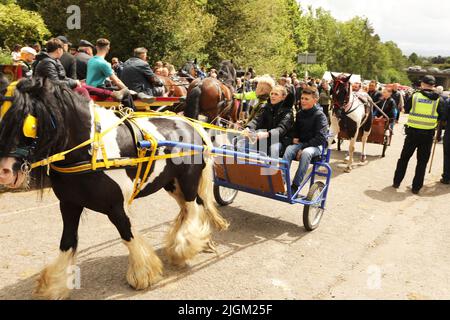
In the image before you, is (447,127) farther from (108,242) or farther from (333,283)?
(108,242)

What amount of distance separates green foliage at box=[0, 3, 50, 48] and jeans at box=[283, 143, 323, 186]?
49.3ft

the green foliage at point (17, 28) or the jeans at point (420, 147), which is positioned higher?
the green foliage at point (17, 28)

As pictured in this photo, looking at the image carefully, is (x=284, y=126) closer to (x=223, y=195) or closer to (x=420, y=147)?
(x=223, y=195)

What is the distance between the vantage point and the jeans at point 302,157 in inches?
219

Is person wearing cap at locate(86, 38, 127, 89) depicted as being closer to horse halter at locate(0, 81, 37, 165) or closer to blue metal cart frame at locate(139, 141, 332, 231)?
blue metal cart frame at locate(139, 141, 332, 231)

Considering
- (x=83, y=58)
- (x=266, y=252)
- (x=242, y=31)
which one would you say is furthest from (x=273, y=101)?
(x=242, y=31)

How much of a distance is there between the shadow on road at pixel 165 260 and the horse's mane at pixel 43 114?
149cm

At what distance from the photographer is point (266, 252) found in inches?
197

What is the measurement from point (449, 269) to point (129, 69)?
603 centimetres

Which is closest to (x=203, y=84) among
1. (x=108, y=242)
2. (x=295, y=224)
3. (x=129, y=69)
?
(x=129, y=69)

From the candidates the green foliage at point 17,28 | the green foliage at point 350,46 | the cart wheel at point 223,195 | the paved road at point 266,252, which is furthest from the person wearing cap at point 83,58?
the green foliage at point 350,46

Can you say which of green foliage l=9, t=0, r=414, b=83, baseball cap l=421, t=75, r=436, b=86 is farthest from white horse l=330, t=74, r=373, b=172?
green foliage l=9, t=0, r=414, b=83

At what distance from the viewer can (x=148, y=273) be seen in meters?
3.94

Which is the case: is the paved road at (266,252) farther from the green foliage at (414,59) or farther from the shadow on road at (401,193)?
the green foliage at (414,59)
